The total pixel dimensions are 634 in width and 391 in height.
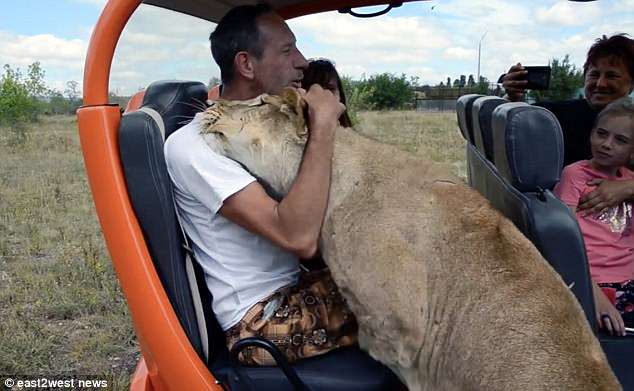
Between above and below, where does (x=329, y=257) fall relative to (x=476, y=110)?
below

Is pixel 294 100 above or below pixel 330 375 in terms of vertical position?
above

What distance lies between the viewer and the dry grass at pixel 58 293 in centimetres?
383

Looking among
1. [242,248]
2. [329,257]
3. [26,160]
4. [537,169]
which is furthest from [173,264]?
[26,160]

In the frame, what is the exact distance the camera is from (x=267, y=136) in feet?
6.32

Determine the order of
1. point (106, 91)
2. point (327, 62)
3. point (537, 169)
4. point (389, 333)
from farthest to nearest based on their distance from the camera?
point (327, 62)
point (537, 169)
point (106, 91)
point (389, 333)

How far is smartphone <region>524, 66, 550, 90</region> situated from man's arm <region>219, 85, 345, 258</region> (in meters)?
1.92

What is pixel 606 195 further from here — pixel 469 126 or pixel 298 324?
pixel 298 324

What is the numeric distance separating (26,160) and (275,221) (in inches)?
452

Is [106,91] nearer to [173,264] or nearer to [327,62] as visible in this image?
[173,264]

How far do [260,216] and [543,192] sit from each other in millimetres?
972

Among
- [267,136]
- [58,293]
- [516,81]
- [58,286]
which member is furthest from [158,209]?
[58,286]

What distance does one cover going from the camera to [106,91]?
6.65ft

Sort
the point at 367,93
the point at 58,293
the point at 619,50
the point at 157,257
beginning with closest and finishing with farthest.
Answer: the point at 157,257
the point at 619,50
the point at 58,293
the point at 367,93

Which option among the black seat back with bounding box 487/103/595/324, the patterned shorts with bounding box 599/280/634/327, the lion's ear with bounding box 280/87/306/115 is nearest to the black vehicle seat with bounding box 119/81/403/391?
the lion's ear with bounding box 280/87/306/115
